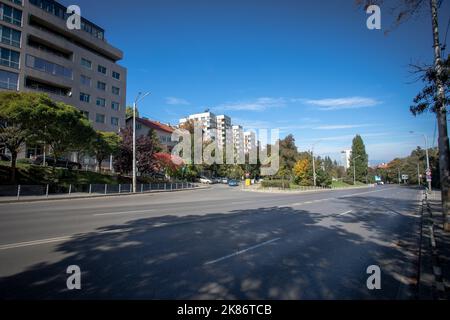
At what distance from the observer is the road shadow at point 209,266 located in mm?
4266

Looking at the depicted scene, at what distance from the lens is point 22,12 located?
36906mm

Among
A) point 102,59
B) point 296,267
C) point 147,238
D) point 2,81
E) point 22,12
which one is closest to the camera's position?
point 296,267

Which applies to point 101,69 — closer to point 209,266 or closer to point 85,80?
point 85,80

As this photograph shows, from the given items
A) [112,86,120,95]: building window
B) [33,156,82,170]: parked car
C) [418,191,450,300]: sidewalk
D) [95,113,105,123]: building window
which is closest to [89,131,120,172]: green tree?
[33,156,82,170]: parked car

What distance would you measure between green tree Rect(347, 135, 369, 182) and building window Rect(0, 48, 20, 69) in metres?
94.0

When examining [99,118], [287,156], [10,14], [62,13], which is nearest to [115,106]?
[99,118]

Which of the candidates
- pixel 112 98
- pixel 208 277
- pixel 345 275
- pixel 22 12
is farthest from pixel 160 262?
pixel 112 98

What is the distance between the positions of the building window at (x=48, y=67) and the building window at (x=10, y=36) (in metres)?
2.03

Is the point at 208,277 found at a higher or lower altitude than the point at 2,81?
lower

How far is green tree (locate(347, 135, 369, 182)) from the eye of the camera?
309 ft

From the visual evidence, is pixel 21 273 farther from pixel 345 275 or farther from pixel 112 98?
pixel 112 98

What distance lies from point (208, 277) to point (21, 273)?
340cm

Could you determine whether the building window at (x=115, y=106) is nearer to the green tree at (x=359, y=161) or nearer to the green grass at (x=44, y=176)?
the green grass at (x=44, y=176)

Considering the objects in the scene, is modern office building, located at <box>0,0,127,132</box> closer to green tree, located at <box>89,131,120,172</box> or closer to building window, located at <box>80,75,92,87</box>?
building window, located at <box>80,75,92,87</box>
